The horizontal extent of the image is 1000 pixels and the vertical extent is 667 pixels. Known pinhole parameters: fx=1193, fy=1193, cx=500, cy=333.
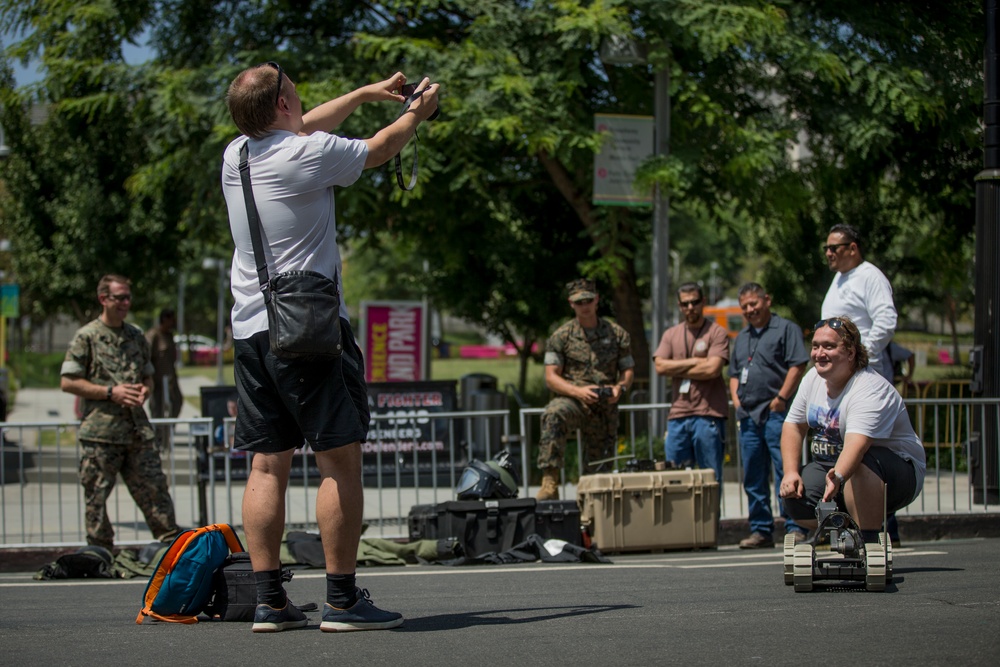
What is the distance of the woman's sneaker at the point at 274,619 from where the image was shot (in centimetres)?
447

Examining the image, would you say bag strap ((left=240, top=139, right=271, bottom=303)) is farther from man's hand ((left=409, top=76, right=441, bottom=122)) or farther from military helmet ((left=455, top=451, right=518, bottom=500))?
military helmet ((left=455, top=451, right=518, bottom=500))

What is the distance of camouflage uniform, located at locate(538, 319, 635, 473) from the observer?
8984 mm

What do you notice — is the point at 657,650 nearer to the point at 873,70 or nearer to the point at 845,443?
the point at 845,443

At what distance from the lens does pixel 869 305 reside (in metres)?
7.56

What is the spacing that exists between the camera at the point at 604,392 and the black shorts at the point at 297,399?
4513 mm

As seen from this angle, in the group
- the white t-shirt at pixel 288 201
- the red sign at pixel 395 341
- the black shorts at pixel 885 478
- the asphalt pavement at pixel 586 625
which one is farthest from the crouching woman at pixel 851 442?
the red sign at pixel 395 341

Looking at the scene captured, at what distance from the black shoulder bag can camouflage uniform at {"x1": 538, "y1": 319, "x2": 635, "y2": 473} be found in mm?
4780

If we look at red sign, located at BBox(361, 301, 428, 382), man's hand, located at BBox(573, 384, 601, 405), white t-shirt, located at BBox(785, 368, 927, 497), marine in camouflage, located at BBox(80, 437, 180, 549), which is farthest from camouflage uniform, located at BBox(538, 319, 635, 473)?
red sign, located at BBox(361, 301, 428, 382)

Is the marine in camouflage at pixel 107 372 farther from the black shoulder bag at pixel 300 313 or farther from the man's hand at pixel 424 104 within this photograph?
the man's hand at pixel 424 104

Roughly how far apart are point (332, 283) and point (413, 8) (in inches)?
407

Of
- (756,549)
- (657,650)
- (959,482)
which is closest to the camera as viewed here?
(657,650)

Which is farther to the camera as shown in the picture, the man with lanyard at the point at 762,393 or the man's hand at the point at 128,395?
the man with lanyard at the point at 762,393

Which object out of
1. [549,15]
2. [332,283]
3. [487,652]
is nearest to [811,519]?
[487,652]

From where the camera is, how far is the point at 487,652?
4062 millimetres
